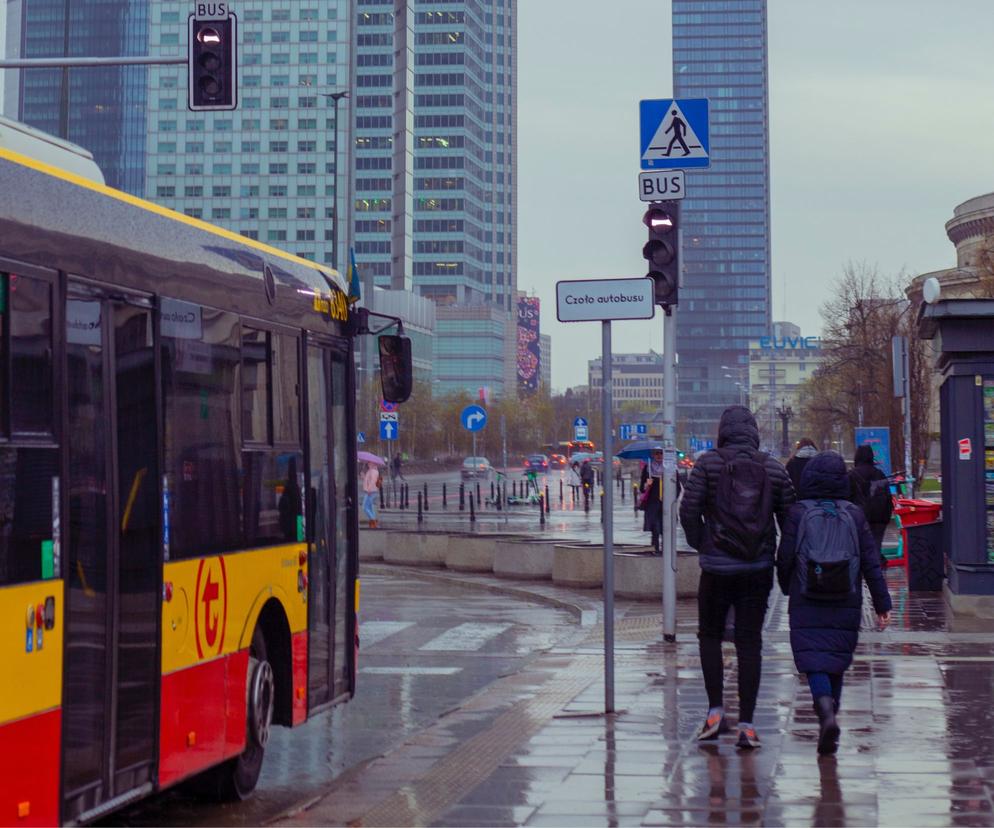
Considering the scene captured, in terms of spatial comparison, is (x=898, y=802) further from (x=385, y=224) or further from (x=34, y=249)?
(x=385, y=224)

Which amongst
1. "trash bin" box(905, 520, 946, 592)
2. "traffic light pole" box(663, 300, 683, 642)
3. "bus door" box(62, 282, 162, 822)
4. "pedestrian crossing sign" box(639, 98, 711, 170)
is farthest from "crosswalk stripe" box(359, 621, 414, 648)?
"bus door" box(62, 282, 162, 822)

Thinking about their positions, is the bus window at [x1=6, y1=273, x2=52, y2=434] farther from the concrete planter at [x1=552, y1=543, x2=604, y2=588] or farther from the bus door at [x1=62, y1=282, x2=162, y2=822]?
the concrete planter at [x1=552, y1=543, x2=604, y2=588]

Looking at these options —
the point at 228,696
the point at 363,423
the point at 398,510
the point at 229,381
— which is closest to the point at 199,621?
the point at 228,696

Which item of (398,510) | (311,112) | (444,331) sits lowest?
(398,510)

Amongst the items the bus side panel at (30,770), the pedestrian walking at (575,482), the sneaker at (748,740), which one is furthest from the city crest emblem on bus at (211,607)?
the pedestrian walking at (575,482)

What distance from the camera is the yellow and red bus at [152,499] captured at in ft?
19.1

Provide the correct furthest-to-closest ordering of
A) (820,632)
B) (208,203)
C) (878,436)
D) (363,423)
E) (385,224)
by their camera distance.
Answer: (385,224) → (208,203) → (363,423) → (878,436) → (820,632)

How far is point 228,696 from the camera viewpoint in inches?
315

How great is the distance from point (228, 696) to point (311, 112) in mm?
150546

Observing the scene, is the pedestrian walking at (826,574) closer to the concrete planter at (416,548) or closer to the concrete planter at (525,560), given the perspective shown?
the concrete planter at (525,560)

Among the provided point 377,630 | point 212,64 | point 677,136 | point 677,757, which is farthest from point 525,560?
point 677,757

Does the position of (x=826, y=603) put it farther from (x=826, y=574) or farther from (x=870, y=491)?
(x=870, y=491)

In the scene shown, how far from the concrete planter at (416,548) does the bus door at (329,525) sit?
16.5 meters

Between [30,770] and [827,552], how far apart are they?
4.83 metres
